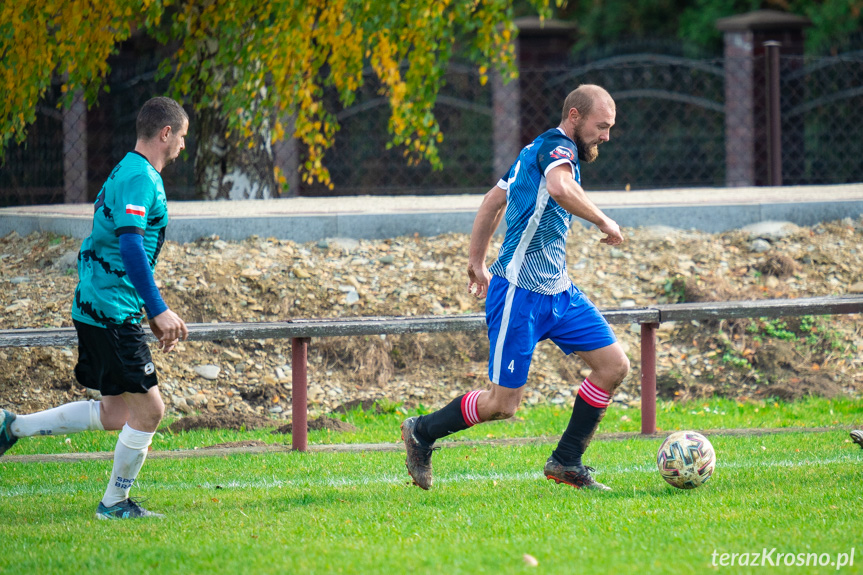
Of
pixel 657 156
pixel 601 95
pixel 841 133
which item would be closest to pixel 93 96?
pixel 601 95

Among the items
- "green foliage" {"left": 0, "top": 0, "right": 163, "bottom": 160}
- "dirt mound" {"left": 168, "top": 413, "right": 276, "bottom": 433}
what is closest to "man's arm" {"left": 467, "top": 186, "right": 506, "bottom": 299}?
"dirt mound" {"left": 168, "top": 413, "right": 276, "bottom": 433}

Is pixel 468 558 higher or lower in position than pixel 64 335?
lower

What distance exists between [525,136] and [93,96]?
7669mm

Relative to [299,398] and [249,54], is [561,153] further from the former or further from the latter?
[249,54]

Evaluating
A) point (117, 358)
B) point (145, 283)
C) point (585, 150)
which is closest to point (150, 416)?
point (117, 358)

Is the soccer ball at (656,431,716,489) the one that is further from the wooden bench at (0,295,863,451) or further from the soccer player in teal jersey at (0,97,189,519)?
the soccer player in teal jersey at (0,97,189,519)

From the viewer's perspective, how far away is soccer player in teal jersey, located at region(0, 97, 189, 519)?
160 inches

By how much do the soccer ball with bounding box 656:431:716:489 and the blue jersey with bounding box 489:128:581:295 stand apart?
3.09ft

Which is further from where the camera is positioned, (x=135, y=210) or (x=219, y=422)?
(x=219, y=422)

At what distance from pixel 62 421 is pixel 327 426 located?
2.41m

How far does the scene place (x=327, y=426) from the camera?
263 inches

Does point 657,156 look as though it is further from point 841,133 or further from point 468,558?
point 468,558

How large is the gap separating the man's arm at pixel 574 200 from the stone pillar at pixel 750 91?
853cm

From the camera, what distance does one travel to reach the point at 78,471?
5535 millimetres
